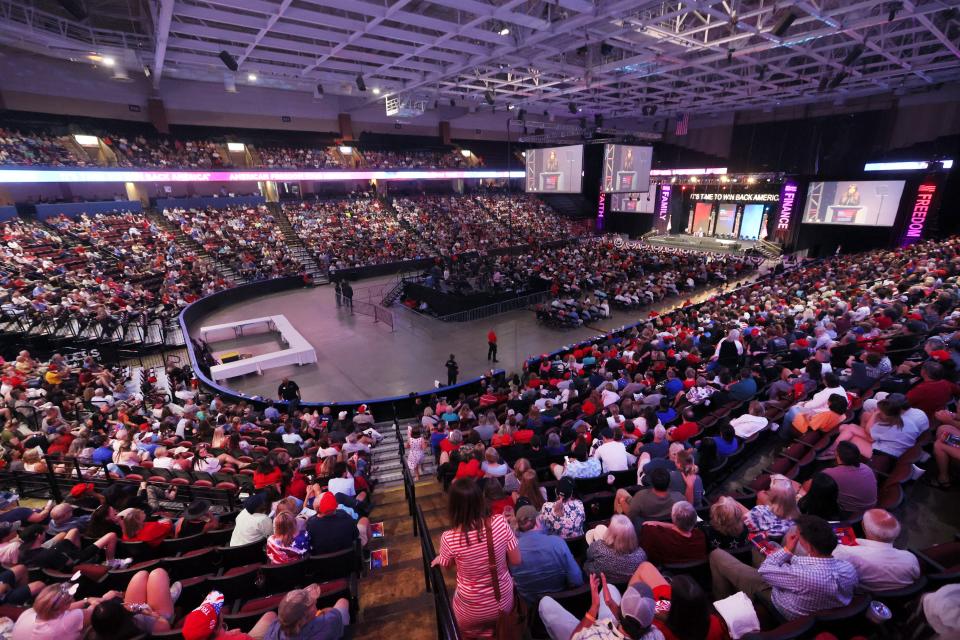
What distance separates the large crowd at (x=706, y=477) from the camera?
2336 millimetres

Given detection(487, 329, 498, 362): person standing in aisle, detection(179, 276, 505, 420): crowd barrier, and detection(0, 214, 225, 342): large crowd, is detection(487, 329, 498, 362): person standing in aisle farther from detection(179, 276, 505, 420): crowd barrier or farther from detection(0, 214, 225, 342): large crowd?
detection(0, 214, 225, 342): large crowd

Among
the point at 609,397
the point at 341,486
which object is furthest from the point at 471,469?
the point at 609,397

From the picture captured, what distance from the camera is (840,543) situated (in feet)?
8.91

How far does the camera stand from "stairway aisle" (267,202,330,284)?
23234mm

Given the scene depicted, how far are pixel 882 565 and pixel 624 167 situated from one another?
59.8ft

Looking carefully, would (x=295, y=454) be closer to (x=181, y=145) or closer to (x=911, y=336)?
(x=911, y=336)

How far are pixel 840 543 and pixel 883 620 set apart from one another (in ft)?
1.75

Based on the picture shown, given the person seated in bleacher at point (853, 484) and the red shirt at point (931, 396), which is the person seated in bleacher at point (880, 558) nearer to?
the person seated in bleacher at point (853, 484)

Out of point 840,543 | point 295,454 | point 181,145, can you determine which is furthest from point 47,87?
point 840,543

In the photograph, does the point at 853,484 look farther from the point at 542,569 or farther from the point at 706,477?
the point at 542,569

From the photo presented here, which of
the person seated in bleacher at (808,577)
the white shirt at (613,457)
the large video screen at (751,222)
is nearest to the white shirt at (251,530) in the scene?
the white shirt at (613,457)

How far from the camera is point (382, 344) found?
14.3 meters

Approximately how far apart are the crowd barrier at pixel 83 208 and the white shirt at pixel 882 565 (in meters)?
27.1

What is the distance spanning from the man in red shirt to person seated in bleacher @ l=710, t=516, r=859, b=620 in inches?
131
